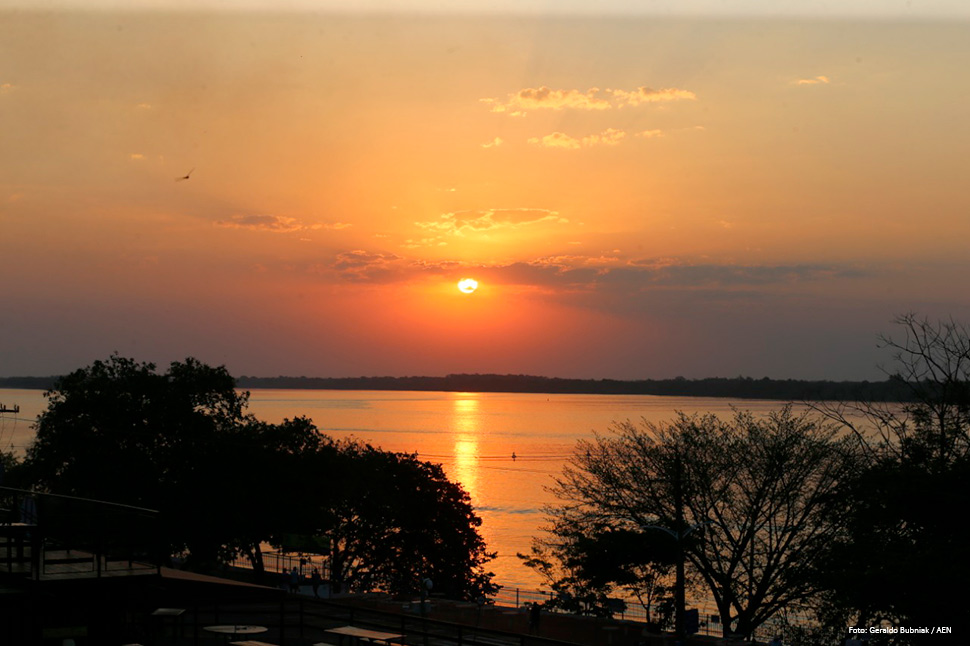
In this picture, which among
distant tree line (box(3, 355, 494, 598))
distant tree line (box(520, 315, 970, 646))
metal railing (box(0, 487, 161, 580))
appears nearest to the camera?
metal railing (box(0, 487, 161, 580))

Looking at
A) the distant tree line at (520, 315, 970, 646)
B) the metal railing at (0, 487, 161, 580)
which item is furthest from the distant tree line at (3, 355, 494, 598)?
the metal railing at (0, 487, 161, 580)

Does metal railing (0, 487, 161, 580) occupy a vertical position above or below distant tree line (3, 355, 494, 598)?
above

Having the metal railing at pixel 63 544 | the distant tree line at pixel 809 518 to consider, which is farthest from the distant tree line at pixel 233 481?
the metal railing at pixel 63 544

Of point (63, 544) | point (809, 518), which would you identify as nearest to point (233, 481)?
point (809, 518)

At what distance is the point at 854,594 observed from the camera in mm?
22141

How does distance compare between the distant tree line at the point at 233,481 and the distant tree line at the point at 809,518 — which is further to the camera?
the distant tree line at the point at 233,481

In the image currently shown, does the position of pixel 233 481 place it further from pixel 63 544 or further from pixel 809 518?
pixel 63 544

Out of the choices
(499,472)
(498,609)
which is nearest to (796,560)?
(498,609)

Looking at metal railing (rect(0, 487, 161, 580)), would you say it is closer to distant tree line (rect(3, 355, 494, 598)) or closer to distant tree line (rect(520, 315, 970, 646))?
distant tree line (rect(520, 315, 970, 646))

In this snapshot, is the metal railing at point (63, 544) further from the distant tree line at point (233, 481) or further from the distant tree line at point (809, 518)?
the distant tree line at point (233, 481)

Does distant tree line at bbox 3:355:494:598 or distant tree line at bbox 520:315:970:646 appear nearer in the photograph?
distant tree line at bbox 520:315:970:646

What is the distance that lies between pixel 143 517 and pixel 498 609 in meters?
27.6

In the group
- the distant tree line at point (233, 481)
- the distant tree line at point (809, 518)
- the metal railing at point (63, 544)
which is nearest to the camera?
the metal railing at point (63, 544)

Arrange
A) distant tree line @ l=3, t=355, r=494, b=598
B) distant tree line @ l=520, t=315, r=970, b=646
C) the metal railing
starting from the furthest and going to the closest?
distant tree line @ l=3, t=355, r=494, b=598
distant tree line @ l=520, t=315, r=970, b=646
the metal railing
